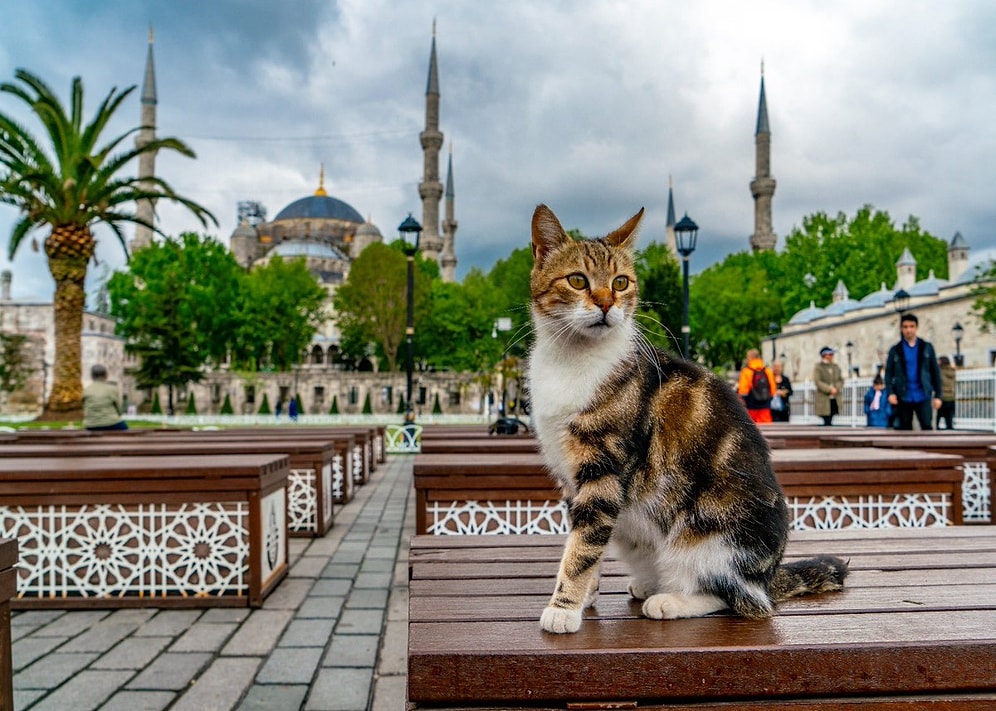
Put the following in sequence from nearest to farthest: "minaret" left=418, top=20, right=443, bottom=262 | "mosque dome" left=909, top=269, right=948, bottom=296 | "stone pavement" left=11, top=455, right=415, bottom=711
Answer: "stone pavement" left=11, top=455, right=415, bottom=711, "mosque dome" left=909, top=269, right=948, bottom=296, "minaret" left=418, top=20, right=443, bottom=262

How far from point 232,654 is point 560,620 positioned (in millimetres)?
3204

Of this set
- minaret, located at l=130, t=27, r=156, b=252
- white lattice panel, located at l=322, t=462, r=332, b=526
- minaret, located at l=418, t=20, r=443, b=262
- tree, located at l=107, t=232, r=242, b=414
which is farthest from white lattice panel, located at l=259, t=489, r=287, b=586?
minaret, located at l=418, t=20, r=443, b=262

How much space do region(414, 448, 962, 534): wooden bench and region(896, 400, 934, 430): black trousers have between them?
→ 554cm

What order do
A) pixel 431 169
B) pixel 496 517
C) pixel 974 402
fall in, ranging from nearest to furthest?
pixel 496 517, pixel 974 402, pixel 431 169

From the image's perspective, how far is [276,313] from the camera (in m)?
57.0

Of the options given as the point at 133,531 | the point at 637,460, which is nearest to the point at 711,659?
the point at 637,460

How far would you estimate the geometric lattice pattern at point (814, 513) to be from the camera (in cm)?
488

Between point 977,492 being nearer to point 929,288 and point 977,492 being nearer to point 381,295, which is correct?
point 929,288

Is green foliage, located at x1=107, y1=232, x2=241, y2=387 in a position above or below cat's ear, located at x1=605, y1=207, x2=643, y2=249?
above

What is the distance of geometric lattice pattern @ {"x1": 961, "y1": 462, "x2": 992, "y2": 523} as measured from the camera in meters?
6.91

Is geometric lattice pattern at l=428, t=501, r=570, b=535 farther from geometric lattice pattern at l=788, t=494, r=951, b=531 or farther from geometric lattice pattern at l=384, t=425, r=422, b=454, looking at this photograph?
geometric lattice pattern at l=384, t=425, r=422, b=454

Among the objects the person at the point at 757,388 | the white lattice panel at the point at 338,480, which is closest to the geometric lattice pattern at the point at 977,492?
the person at the point at 757,388

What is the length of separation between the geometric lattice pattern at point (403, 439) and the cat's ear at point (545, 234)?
56.9 feet

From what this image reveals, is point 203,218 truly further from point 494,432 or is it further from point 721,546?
point 721,546
